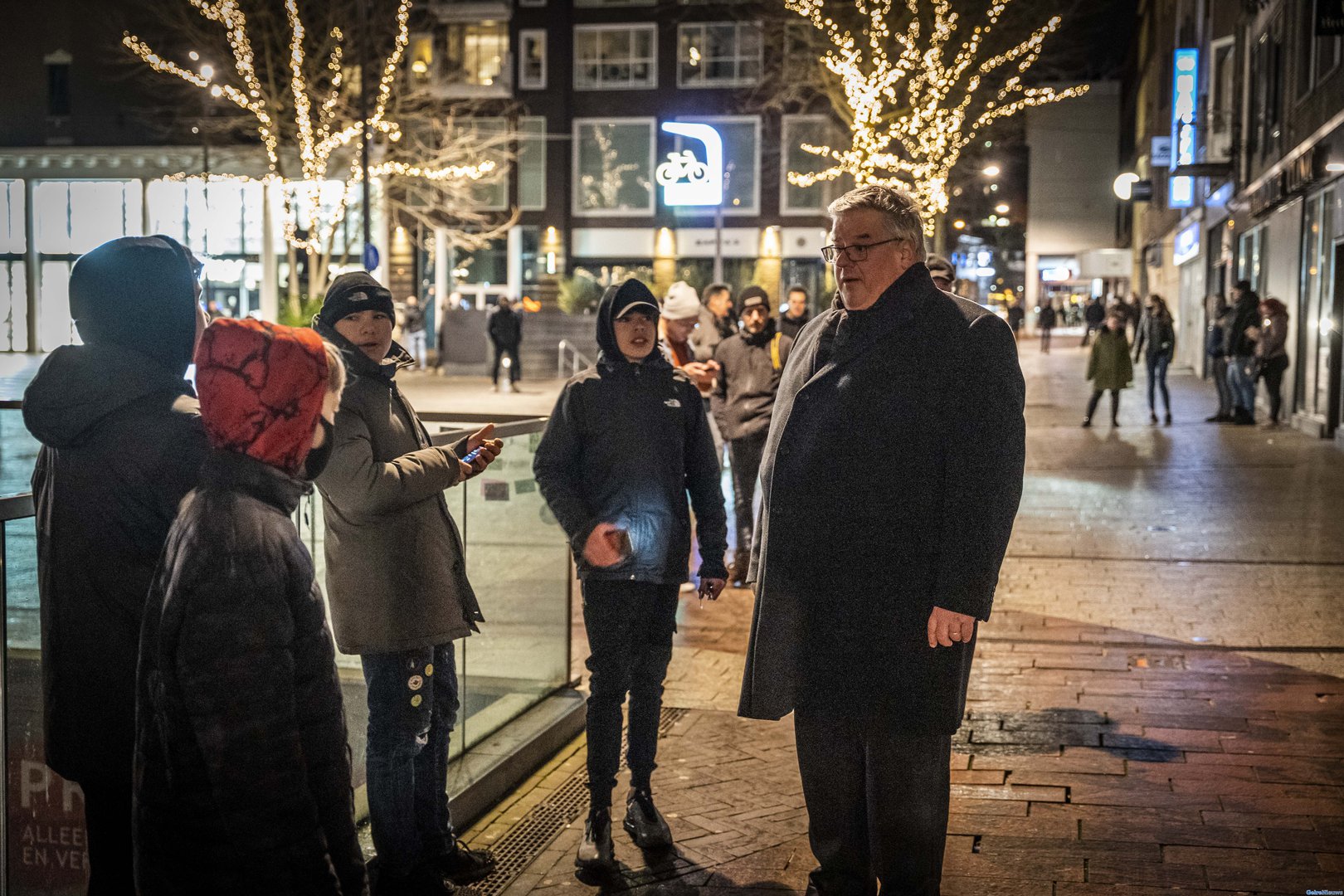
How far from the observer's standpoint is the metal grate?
4.29 meters

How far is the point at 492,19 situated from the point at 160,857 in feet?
161

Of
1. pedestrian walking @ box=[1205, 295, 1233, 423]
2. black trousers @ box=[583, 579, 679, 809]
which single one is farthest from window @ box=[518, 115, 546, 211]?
black trousers @ box=[583, 579, 679, 809]

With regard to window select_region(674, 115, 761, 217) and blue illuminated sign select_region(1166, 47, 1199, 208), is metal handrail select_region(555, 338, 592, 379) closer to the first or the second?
window select_region(674, 115, 761, 217)

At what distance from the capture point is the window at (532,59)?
1914 inches

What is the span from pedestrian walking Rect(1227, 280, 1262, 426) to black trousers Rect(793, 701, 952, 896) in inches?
671

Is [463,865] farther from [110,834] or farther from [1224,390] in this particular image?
[1224,390]

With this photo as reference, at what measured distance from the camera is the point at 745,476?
8.76 m

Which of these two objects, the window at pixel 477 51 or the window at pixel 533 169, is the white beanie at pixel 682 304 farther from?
the window at pixel 477 51

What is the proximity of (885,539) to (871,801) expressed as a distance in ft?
2.28

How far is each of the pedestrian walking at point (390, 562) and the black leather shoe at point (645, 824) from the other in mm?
713

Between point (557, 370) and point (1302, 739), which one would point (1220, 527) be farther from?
point (557, 370)

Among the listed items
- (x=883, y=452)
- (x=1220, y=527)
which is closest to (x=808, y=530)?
(x=883, y=452)

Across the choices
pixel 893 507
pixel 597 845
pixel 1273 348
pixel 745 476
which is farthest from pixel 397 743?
pixel 1273 348

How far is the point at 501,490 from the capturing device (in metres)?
5.49
